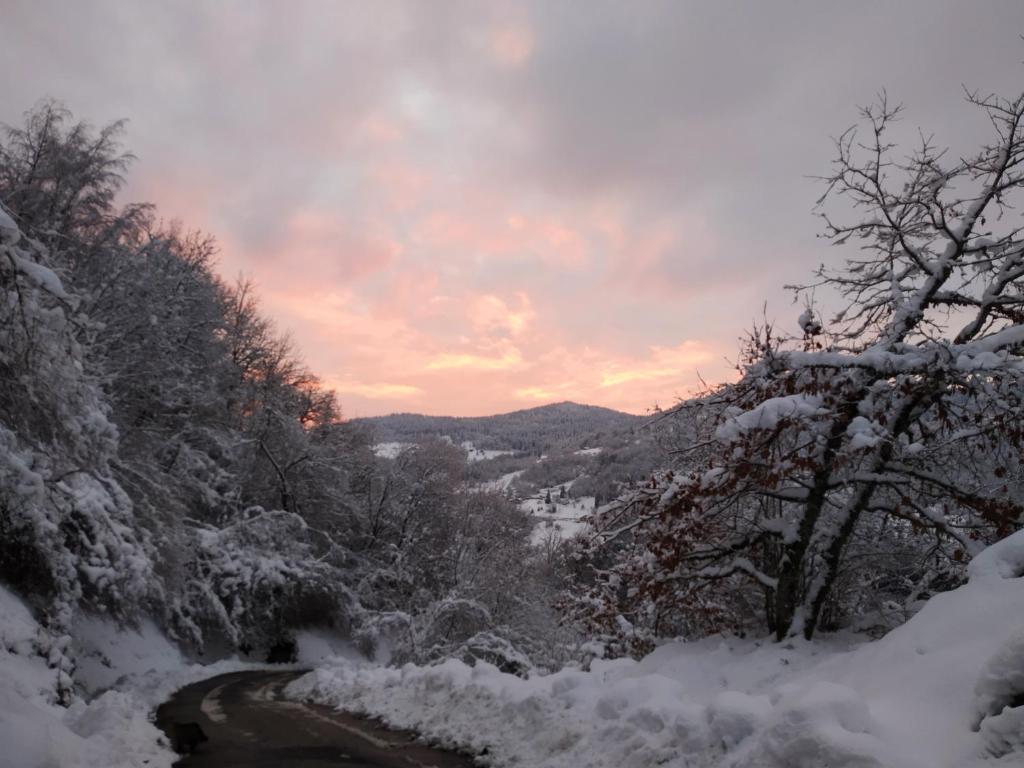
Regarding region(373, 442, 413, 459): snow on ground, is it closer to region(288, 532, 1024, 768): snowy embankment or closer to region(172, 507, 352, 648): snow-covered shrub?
region(172, 507, 352, 648): snow-covered shrub

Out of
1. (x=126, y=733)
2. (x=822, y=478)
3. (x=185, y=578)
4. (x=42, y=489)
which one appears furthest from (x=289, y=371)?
(x=822, y=478)

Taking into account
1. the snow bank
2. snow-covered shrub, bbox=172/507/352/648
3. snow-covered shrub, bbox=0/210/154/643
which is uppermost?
snow-covered shrub, bbox=0/210/154/643

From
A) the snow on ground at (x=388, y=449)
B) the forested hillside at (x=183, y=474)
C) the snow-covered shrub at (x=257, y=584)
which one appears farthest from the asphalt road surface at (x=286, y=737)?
the snow on ground at (x=388, y=449)

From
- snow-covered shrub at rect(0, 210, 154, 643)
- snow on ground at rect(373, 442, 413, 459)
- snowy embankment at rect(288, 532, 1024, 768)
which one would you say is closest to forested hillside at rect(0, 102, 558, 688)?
snow-covered shrub at rect(0, 210, 154, 643)

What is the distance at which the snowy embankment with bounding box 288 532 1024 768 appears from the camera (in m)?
3.83

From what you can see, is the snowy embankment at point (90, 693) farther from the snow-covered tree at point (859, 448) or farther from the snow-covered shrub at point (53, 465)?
the snow-covered tree at point (859, 448)

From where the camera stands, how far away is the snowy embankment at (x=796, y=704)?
3.83 m

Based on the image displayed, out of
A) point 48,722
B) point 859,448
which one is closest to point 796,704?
point 859,448

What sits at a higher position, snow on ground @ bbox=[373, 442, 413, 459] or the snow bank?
snow on ground @ bbox=[373, 442, 413, 459]

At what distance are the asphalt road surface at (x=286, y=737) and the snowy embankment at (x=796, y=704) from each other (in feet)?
1.70

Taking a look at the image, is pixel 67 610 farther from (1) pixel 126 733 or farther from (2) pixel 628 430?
(2) pixel 628 430

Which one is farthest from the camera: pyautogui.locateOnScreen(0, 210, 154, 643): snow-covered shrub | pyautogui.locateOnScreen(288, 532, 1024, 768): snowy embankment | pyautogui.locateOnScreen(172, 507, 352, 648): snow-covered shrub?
pyautogui.locateOnScreen(172, 507, 352, 648): snow-covered shrub

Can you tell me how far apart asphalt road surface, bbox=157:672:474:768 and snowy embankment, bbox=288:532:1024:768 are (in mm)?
517

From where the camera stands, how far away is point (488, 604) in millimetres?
26234
